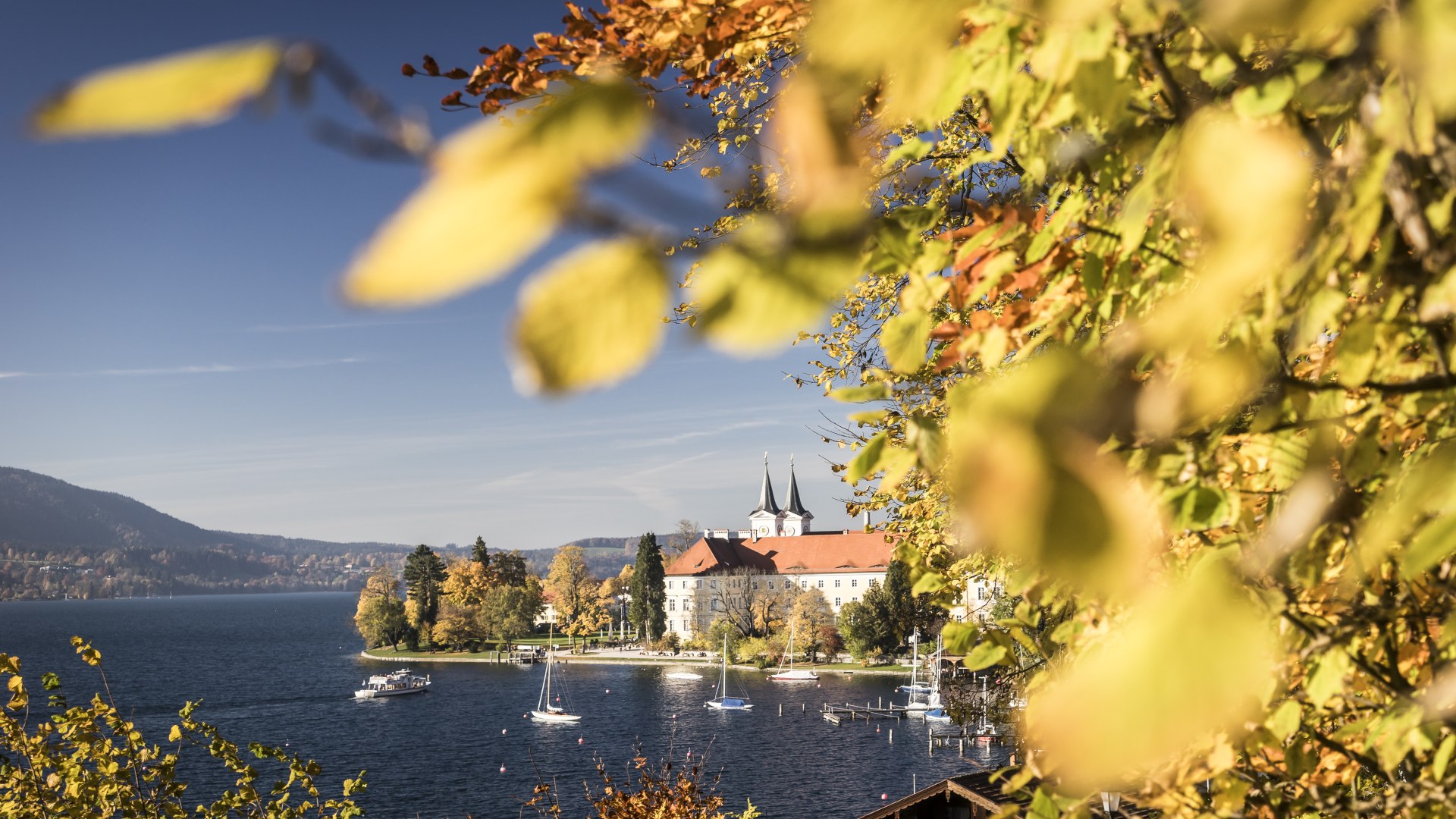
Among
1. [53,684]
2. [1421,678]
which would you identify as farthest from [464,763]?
[1421,678]

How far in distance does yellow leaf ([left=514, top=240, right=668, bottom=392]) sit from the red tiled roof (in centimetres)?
7674

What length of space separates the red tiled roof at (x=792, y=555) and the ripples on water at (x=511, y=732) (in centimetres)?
1289

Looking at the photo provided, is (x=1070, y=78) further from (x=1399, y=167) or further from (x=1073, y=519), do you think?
(x=1073, y=519)

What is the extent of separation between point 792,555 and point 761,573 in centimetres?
455

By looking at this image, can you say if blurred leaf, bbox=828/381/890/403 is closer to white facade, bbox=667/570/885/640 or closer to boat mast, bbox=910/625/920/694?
boat mast, bbox=910/625/920/694

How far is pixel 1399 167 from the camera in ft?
3.59

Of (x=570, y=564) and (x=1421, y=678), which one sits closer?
(x=1421, y=678)

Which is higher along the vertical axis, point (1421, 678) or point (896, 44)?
point (896, 44)

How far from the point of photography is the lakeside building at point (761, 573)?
74375 millimetres

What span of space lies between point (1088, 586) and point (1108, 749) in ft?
0.21

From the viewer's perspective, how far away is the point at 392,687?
57.7 meters

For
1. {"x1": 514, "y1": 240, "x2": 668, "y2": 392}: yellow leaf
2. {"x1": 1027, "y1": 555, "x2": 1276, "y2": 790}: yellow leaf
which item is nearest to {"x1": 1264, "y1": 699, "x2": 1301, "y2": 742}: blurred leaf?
{"x1": 1027, "y1": 555, "x2": 1276, "y2": 790}: yellow leaf

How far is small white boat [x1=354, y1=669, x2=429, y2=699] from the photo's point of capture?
188ft

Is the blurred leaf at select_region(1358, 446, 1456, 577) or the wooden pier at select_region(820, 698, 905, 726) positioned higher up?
the blurred leaf at select_region(1358, 446, 1456, 577)
